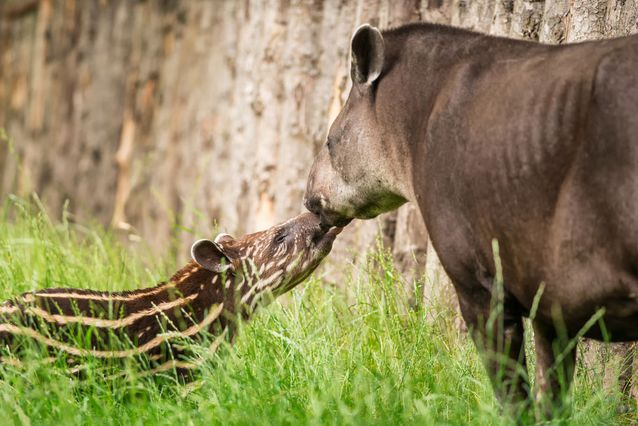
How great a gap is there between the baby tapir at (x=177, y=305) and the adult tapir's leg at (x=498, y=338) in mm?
1228

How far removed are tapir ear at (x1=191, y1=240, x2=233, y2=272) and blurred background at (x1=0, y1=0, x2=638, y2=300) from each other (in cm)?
64

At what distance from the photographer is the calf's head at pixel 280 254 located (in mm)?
6078

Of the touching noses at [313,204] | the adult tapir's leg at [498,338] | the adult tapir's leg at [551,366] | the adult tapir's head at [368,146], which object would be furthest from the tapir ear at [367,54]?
the adult tapir's leg at [551,366]

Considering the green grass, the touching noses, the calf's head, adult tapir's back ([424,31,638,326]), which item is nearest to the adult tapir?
adult tapir's back ([424,31,638,326])

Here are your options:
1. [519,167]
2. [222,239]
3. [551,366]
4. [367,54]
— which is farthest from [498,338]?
[222,239]

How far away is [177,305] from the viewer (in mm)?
5746

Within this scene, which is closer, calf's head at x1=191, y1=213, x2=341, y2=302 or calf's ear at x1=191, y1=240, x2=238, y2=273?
calf's ear at x1=191, y1=240, x2=238, y2=273

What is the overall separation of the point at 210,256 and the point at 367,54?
4.86 ft

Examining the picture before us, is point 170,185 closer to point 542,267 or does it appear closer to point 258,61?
point 258,61

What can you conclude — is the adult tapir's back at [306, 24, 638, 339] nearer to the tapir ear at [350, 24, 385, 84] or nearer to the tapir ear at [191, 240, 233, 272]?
the tapir ear at [350, 24, 385, 84]

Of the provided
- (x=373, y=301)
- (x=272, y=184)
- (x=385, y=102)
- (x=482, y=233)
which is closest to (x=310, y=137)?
(x=272, y=184)

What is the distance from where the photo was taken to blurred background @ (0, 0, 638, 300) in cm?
696

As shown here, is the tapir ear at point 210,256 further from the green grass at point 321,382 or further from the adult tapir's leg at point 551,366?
the adult tapir's leg at point 551,366

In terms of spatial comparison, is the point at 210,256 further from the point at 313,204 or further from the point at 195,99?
the point at 195,99
